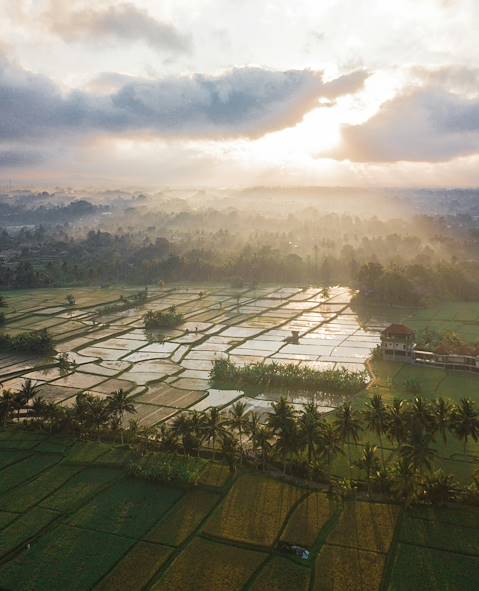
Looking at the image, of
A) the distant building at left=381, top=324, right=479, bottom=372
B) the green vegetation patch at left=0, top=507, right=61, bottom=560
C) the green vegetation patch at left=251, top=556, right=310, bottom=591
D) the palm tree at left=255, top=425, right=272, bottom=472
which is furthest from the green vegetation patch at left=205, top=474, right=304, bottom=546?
the distant building at left=381, top=324, right=479, bottom=372

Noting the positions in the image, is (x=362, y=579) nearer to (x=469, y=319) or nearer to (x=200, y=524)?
(x=200, y=524)

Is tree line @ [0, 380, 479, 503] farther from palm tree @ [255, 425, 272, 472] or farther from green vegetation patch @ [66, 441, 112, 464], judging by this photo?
green vegetation patch @ [66, 441, 112, 464]

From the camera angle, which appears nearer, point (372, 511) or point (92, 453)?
point (372, 511)

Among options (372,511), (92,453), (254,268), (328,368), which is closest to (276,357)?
(328,368)

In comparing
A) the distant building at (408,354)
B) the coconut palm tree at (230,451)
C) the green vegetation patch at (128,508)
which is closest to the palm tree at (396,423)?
the coconut palm tree at (230,451)

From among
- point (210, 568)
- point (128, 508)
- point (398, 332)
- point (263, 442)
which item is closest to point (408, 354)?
point (398, 332)

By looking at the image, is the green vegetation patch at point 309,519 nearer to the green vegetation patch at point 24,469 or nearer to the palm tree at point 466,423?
the palm tree at point 466,423

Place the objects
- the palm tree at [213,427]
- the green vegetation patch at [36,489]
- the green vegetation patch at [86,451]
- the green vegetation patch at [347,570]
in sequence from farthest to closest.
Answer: the green vegetation patch at [86,451]
the palm tree at [213,427]
the green vegetation patch at [36,489]
the green vegetation patch at [347,570]
